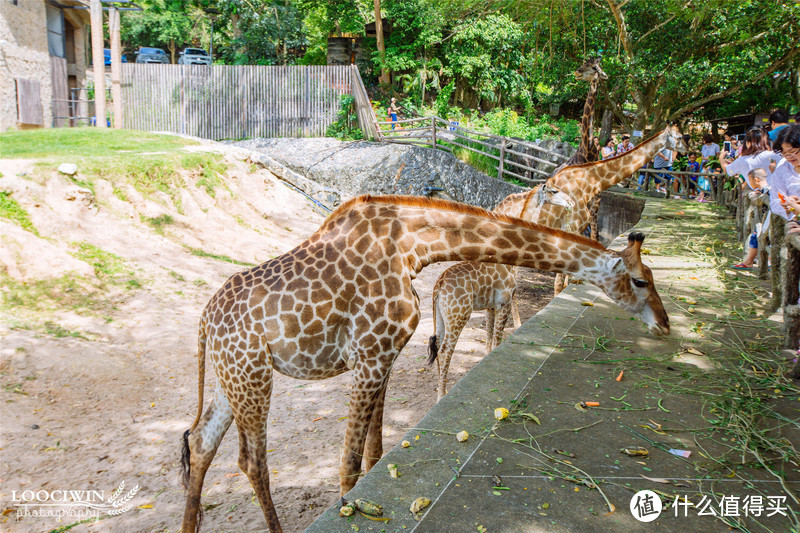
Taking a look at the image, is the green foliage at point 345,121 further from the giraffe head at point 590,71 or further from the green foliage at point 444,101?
the giraffe head at point 590,71

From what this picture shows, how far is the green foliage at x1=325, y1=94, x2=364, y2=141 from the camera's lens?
65.4ft

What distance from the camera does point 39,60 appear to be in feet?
62.6

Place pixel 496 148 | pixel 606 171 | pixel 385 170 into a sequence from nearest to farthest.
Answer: pixel 606 171, pixel 385 170, pixel 496 148

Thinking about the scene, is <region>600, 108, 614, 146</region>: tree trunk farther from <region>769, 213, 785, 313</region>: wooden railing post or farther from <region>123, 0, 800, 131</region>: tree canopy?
<region>769, 213, 785, 313</region>: wooden railing post

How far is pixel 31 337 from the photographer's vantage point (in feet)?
20.9

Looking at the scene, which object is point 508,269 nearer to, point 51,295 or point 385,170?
point 51,295

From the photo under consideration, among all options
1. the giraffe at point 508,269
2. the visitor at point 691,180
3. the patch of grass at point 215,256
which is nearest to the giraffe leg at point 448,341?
the giraffe at point 508,269

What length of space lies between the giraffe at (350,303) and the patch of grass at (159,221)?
7.29 metres

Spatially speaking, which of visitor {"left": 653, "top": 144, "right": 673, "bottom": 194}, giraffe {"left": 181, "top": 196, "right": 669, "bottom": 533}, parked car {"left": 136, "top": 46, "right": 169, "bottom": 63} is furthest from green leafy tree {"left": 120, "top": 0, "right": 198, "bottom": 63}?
giraffe {"left": 181, "top": 196, "right": 669, "bottom": 533}

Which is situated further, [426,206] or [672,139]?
[672,139]

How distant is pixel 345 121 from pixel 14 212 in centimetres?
1271

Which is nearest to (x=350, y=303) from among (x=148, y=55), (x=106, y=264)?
(x=106, y=264)

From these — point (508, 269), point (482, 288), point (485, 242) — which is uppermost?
point (485, 242)

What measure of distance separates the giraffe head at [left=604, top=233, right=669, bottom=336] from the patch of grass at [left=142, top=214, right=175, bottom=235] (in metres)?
8.60
